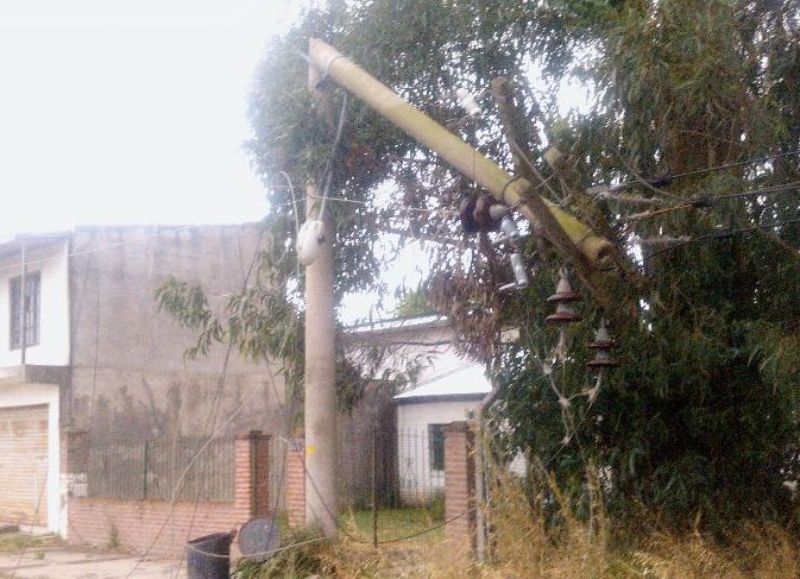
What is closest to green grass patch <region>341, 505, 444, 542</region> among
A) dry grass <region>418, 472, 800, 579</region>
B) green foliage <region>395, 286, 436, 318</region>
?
dry grass <region>418, 472, 800, 579</region>

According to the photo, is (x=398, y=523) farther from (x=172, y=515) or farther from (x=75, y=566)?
(x=75, y=566)

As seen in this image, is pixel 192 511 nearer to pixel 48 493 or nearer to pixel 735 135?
pixel 48 493

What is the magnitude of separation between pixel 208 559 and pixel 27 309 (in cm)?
1198

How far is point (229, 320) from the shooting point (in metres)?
14.0

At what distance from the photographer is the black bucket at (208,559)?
11609 millimetres

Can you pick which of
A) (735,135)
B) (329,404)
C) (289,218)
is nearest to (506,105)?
(735,135)

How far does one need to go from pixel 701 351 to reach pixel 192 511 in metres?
8.51

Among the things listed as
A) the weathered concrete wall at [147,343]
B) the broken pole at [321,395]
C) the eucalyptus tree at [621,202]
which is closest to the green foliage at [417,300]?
the eucalyptus tree at [621,202]

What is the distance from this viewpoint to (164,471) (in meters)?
17.4

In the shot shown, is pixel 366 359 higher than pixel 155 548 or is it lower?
higher

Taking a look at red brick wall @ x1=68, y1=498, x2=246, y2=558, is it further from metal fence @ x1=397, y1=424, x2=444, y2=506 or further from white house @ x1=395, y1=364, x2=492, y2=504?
white house @ x1=395, y1=364, x2=492, y2=504

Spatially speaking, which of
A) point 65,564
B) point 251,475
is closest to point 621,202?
point 251,475

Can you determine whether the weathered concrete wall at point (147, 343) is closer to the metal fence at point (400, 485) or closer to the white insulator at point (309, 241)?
the metal fence at point (400, 485)

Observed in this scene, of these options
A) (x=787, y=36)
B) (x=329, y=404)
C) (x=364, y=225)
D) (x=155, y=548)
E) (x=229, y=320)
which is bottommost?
(x=155, y=548)
